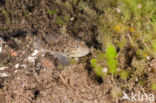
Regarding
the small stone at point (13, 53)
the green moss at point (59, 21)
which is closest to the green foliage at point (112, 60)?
the green moss at point (59, 21)

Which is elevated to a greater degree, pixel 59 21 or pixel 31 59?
pixel 59 21

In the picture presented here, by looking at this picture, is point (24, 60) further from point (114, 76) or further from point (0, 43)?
point (114, 76)

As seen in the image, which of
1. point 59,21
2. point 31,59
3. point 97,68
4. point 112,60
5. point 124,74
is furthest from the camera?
point 59,21

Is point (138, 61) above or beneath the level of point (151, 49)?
beneath

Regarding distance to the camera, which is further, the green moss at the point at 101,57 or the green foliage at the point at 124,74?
the green moss at the point at 101,57

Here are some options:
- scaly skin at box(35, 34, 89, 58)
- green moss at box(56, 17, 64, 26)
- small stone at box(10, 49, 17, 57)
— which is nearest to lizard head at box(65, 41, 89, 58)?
scaly skin at box(35, 34, 89, 58)

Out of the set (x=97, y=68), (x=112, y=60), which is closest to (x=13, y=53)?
(x=97, y=68)

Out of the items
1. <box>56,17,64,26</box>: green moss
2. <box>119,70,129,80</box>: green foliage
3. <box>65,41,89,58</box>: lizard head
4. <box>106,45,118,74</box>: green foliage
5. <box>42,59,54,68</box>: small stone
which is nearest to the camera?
<box>106,45,118,74</box>: green foliage

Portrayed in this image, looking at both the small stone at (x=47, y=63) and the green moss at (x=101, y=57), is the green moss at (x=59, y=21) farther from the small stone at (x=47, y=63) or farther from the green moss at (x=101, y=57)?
the green moss at (x=101, y=57)

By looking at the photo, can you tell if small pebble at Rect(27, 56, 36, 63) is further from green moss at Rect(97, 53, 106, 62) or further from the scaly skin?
green moss at Rect(97, 53, 106, 62)

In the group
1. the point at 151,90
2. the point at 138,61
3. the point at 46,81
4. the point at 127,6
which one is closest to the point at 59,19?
the point at 46,81

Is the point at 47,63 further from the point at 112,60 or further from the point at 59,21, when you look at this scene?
the point at 112,60
